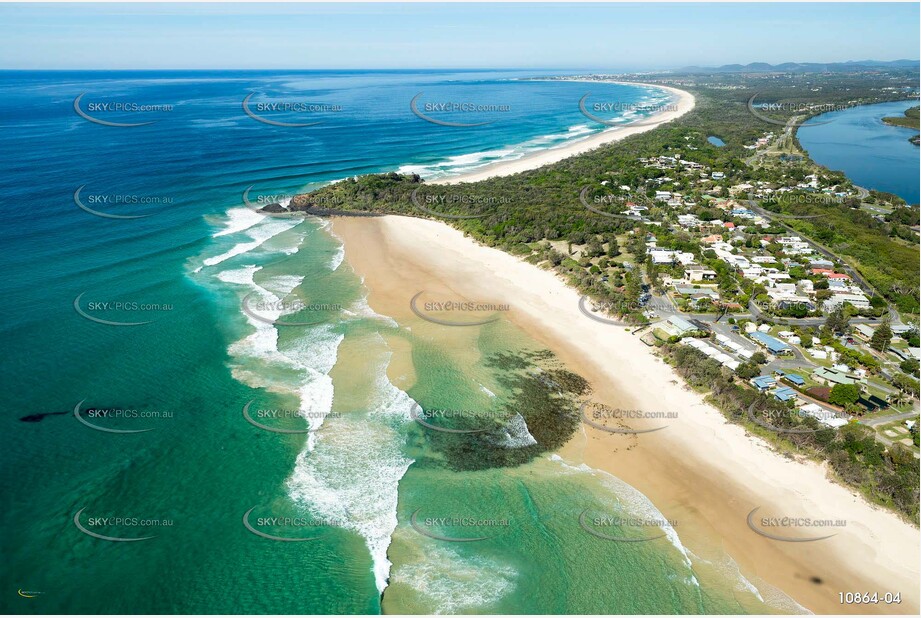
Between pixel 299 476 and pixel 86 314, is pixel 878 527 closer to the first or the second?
pixel 299 476

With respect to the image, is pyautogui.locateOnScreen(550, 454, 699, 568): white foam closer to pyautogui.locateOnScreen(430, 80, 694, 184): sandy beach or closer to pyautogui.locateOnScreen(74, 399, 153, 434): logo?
pyautogui.locateOnScreen(74, 399, 153, 434): logo

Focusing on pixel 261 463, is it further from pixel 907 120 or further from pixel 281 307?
pixel 907 120

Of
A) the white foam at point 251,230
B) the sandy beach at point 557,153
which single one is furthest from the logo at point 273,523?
the sandy beach at point 557,153

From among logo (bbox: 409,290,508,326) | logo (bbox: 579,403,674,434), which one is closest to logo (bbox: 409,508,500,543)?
logo (bbox: 579,403,674,434)

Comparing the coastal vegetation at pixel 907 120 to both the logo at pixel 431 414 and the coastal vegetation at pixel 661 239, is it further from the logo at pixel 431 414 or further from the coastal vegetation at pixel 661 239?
the logo at pixel 431 414

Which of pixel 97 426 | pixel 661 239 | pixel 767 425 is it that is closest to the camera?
pixel 97 426

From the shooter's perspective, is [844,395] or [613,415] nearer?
[844,395]

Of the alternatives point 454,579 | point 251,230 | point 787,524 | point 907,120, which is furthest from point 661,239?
point 907,120
